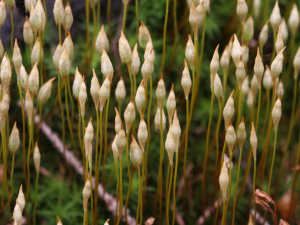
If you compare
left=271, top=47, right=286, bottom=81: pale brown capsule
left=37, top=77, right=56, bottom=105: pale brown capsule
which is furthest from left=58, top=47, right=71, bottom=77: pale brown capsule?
left=271, top=47, right=286, bottom=81: pale brown capsule

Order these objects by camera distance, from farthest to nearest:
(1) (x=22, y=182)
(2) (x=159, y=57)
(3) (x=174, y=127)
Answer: (2) (x=159, y=57)
(1) (x=22, y=182)
(3) (x=174, y=127)

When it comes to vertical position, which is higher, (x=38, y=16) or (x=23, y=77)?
(x=38, y=16)

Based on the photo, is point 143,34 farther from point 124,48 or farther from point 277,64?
point 277,64

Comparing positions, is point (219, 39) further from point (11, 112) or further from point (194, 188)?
point (11, 112)

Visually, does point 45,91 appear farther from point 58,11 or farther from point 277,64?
point 277,64

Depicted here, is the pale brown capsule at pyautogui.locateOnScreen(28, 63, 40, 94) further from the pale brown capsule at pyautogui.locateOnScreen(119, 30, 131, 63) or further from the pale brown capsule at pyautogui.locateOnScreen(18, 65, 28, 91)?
the pale brown capsule at pyautogui.locateOnScreen(119, 30, 131, 63)

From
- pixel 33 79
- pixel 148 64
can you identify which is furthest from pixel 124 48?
pixel 33 79

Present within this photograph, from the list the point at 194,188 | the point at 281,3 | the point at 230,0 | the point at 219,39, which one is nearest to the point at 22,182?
the point at 194,188

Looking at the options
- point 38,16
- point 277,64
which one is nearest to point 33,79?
point 38,16

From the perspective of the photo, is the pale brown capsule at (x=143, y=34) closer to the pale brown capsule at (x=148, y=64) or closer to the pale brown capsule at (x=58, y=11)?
the pale brown capsule at (x=148, y=64)

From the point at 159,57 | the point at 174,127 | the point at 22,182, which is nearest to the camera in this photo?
the point at 174,127


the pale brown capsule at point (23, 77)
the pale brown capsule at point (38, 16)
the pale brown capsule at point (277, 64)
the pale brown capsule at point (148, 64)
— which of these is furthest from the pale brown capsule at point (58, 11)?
the pale brown capsule at point (277, 64)
